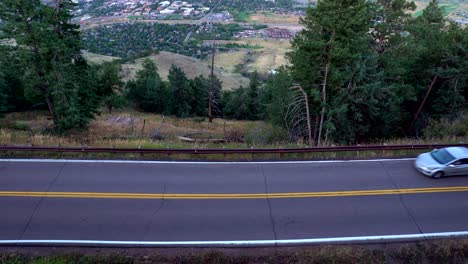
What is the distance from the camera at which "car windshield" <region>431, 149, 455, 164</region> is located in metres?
12.4

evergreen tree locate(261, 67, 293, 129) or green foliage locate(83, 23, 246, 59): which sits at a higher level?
evergreen tree locate(261, 67, 293, 129)

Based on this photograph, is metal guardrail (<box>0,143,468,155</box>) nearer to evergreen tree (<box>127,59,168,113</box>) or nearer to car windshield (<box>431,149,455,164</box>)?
car windshield (<box>431,149,455,164</box>)

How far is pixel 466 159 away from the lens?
40.3 ft

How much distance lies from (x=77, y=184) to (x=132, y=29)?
3643 inches

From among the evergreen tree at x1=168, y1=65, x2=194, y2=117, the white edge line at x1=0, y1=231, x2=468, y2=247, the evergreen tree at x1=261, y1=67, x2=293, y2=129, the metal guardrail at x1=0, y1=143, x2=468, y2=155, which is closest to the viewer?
the white edge line at x1=0, y1=231, x2=468, y2=247

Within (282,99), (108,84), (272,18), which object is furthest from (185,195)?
(272,18)

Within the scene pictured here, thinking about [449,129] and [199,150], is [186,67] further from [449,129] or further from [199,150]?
[199,150]

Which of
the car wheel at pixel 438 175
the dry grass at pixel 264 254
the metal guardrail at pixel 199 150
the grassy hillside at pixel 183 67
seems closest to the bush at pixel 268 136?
the metal guardrail at pixel 199 150

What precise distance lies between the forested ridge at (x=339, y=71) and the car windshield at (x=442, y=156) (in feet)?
15.6

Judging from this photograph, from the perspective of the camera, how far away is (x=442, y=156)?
41.4ft

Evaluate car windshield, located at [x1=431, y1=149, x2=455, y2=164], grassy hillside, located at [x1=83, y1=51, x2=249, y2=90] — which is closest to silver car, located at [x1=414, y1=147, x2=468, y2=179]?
car windshield, located at [x1=431, y1=149, x2=455, y2=164]

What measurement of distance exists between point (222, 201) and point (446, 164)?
7270mm

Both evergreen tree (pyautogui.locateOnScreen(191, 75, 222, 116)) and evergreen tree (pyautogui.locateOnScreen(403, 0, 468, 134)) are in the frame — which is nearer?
evergreen tree (pyautogui.locateOnScreen(403, 0, 468, 134))

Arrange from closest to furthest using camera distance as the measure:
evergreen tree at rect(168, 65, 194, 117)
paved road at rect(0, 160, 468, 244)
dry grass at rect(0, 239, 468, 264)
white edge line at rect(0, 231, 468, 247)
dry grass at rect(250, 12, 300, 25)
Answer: dry grass at rect(0, 239, 468, 264) < white edge line at rect(0, 231, 468, 247) < paved road at rect(0, 160, 468, 244) < evergreen tree at rect(168, 65, 194, 117) < dry grass at rect(250, 12, 300, 25)
